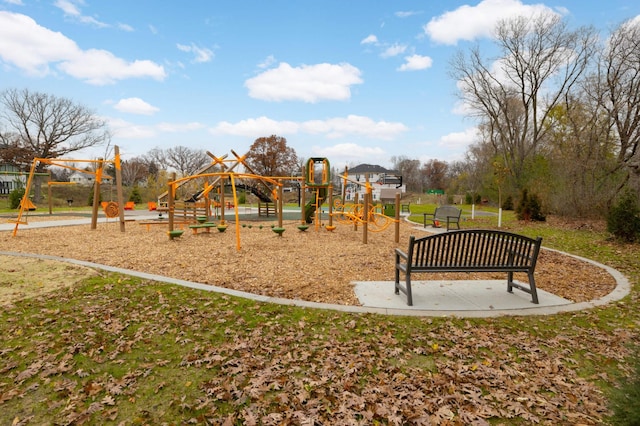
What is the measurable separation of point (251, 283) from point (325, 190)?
904 centimetres

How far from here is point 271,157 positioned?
2304 inches

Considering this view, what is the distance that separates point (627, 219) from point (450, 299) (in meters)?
8.50

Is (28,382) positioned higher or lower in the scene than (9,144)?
lower

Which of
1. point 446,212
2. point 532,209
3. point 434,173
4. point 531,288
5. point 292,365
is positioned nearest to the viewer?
point 292,365

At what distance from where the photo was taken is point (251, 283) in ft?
19.6

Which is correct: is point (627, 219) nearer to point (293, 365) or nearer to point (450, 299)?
point (450, 299)

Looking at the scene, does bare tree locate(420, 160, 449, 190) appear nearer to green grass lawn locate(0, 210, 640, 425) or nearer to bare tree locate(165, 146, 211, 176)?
bare tree locate(165, 146, 211, 176)

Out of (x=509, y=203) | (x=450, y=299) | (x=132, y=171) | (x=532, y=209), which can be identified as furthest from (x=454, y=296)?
(x=132, y=171)

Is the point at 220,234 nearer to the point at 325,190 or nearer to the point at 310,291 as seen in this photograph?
the point at 325,190

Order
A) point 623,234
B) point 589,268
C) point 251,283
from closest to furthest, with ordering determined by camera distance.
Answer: point 251,283 < point 589,268 < point 623,234

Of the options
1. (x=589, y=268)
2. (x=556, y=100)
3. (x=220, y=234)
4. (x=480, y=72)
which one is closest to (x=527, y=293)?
(x=589, y=268)

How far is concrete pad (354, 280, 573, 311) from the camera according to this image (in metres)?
4.73

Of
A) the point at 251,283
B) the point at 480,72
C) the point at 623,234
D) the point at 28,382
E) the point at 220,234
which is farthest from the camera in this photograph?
the point at 480,72

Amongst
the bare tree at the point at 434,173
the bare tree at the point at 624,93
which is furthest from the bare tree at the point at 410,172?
the bare tree at the point at 624,93
